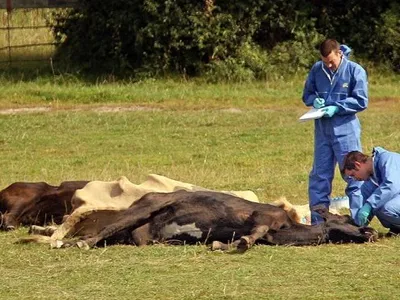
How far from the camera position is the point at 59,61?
2447 centimetres

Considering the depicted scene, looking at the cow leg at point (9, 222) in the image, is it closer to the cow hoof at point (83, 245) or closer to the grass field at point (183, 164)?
the grass field at point (183, 164)

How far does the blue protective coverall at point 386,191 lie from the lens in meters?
9.08

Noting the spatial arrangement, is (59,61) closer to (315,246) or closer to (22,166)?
(22,166)

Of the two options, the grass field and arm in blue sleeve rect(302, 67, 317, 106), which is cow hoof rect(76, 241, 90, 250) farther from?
arm in blue sleeve rect(302, 67, 317, 106)

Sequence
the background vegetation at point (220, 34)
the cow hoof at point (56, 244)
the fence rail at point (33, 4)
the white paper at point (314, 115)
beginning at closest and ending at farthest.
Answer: the cow hoof at point (56, 244)
the white paper at point (314, 115)
the background vegetation at point (220, 34)
the fence rail at point (33, 4)

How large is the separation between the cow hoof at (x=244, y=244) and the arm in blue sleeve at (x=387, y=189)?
115 centimetres

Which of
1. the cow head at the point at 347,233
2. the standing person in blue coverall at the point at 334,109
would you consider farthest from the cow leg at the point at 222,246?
the standing person in blue coverall at the point at 334,109

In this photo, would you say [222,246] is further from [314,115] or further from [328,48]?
[328,48]

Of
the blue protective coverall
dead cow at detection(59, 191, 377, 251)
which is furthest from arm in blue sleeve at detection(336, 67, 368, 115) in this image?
dead cow at detection(59, 191, 377, 251)

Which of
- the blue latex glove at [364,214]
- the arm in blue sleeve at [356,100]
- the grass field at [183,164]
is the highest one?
the arm in blue sleeve at [356,100]

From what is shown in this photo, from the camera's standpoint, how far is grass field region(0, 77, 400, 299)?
25.3 ft

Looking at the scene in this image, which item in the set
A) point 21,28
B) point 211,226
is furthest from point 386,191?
point 21,28

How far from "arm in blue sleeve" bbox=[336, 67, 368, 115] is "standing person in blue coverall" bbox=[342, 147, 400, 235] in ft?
2.68

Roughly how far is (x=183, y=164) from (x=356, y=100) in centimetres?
492
